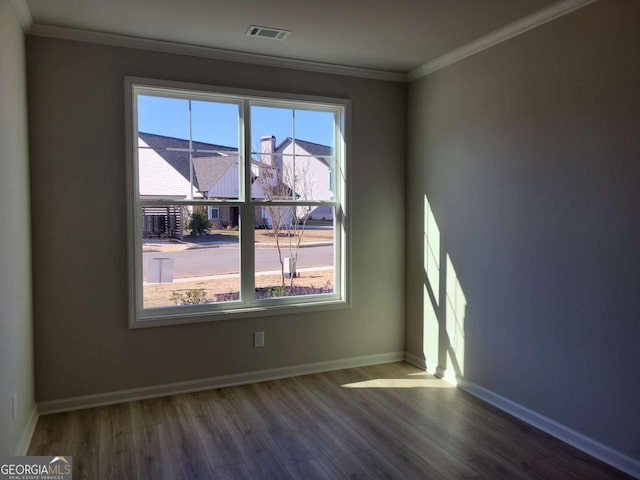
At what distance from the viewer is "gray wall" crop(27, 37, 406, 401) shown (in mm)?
3281

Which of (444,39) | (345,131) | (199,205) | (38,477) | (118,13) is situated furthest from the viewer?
(345,131)

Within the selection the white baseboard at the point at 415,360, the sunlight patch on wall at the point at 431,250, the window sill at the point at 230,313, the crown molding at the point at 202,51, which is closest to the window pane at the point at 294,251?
the window sill at the point at 230,313

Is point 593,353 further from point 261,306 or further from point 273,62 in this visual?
point 273,62

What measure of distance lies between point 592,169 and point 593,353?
1044 mm

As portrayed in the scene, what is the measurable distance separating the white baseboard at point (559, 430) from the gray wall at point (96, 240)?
4.92 ft

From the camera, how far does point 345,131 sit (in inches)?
165

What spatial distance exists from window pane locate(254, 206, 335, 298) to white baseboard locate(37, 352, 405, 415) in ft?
2.06

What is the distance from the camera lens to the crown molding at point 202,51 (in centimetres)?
325

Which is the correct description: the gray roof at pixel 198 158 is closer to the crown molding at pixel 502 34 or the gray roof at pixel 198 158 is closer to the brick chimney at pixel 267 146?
the brick chimney at pixel 267 146

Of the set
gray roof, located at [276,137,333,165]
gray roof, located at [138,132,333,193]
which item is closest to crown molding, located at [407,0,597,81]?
gray roof, located at [276,137,333,165]

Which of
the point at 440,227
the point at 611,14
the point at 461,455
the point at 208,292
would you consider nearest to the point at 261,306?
the point at 208,292

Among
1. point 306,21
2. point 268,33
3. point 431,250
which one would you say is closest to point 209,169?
point 268,33

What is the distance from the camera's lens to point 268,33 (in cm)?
334

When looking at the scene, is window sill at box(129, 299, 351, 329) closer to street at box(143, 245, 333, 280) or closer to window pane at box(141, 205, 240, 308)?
window pane at box(141, 205, 240, 308)
